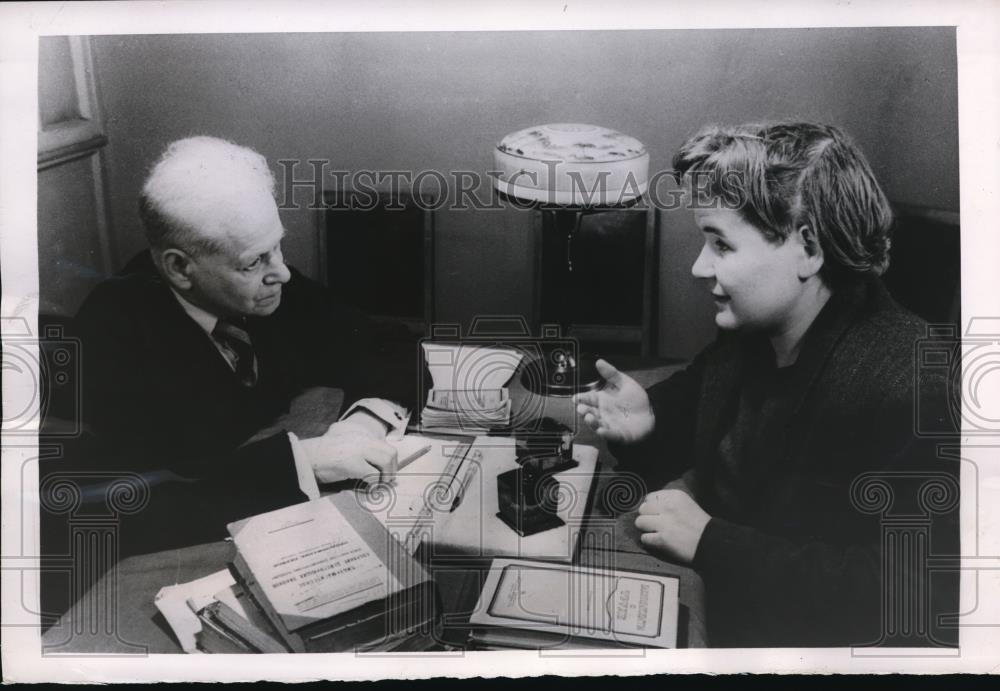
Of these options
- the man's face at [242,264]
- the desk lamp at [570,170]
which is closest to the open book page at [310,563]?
the man's face at [242,264]

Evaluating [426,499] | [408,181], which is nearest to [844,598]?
[426,499]

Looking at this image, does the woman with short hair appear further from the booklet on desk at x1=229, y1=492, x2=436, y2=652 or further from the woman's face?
the booklet on desk at x1=229, y1=492, x2=436, y2=652

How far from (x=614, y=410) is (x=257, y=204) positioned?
0.66 metres

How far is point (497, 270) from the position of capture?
63.2 inches

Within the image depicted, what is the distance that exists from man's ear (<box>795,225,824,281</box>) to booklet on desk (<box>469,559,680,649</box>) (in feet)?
1.70

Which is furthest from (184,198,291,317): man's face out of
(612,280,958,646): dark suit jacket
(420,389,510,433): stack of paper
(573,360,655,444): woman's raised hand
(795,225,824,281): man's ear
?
(795,225,824,281): man's ear

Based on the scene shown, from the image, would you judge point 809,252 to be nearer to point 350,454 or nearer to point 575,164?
point 575,164

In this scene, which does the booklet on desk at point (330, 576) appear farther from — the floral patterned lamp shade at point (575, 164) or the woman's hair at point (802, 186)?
the woman's hair at point (802, 186)

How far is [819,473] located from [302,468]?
0.82 meters

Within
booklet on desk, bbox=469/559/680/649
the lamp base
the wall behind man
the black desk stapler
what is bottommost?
booklet on desk, bbox=469/559/680/649

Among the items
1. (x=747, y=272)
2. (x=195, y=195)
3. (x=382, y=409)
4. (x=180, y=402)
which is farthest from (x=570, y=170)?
(x=180, y=402)

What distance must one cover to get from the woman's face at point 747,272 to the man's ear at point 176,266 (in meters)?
Result: 0.80

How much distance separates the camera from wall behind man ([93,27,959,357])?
1564 mm

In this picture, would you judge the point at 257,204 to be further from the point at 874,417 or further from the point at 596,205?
the point at 874,417
